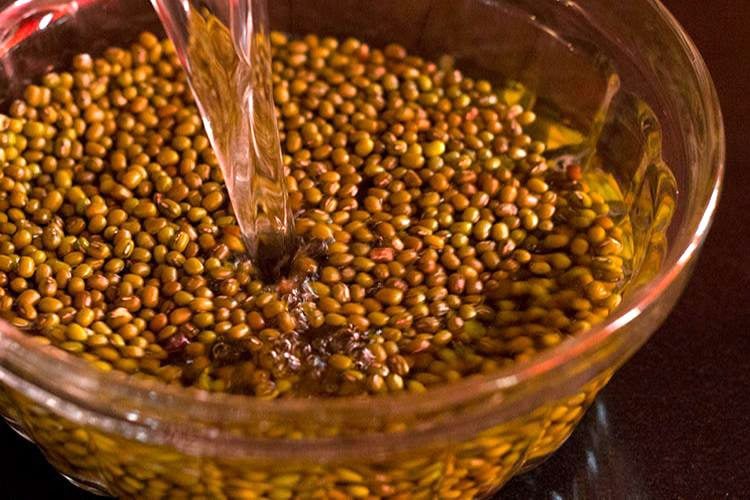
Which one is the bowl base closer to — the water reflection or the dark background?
the dark background

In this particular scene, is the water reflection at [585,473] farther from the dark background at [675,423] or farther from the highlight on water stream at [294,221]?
the highlight on water stream at [294,221]

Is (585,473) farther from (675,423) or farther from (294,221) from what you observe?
(294,221)

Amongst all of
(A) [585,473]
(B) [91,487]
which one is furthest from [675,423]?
(B) [91,487]

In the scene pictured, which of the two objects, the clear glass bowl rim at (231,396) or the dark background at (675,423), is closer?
the clear glass bowl rim at (231,396)

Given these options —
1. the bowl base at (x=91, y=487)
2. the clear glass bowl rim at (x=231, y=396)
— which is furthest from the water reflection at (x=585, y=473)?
the bowl base at (x=91, y=487)

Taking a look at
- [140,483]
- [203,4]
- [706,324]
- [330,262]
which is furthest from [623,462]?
[203,4]

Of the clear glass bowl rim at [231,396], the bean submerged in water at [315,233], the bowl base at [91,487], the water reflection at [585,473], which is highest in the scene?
the clear glass bowl rim at [231,396]

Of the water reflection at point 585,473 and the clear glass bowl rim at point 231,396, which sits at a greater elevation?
the clear glass bowl rim at point 231,396
